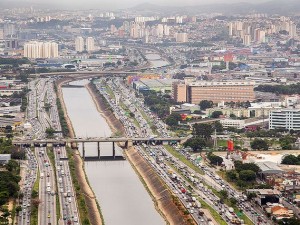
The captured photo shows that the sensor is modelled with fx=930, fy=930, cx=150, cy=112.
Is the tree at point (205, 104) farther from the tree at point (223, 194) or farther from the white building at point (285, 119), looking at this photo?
Result: the tree at point (223, 194)

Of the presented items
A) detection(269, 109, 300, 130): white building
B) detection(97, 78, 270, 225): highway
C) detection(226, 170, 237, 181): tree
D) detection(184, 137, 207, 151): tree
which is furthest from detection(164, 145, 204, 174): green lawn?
detection(269, 109, 300, 130): white building

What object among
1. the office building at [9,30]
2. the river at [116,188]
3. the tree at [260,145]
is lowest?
the river at [116,188]

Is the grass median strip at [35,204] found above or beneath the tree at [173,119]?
beneath

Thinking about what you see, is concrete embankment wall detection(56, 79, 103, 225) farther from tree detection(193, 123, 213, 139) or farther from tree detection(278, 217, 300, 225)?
tree detection(193, 123, 213, 139)

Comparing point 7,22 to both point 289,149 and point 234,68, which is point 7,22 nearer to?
point 234,68

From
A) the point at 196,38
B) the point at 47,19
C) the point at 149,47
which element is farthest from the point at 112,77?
the point at 47,19

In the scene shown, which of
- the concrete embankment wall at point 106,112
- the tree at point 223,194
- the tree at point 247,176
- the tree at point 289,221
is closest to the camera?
the tree at point 289,221

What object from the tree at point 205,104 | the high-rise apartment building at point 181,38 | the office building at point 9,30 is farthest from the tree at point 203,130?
the office building at point 9,30

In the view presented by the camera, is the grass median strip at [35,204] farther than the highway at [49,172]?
No
